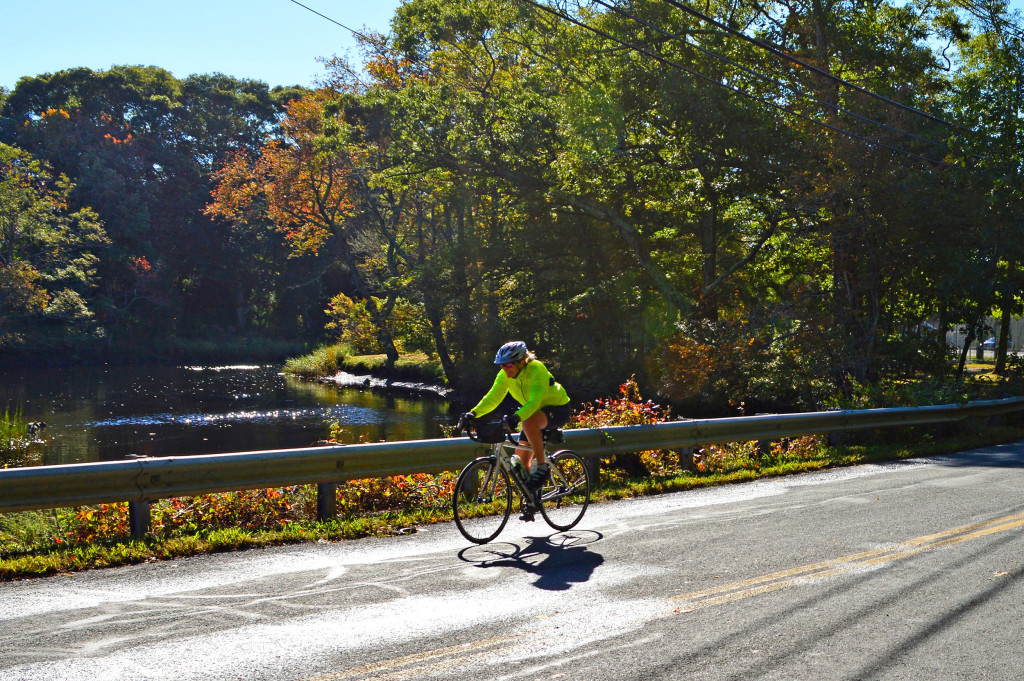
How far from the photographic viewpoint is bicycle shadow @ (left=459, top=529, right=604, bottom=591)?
6.77 meters

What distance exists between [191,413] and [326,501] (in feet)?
74.6

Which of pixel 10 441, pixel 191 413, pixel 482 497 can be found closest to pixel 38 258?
pixel 191 413

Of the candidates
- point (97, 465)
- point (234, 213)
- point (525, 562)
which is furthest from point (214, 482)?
point (234, 213)

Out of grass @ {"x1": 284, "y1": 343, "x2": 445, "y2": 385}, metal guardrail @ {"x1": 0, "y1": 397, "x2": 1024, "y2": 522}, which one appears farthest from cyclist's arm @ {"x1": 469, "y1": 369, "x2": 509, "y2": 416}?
grass @ {"x1": 284, "y1": 343, "x2": 445, "y2": 385}

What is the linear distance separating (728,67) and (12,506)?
79.4 ft

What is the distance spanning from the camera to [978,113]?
80.2 ft

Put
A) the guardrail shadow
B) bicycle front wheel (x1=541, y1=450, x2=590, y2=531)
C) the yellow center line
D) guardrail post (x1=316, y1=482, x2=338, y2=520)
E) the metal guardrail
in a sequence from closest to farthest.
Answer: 1. the yellow center line
2. the metal guardrail
3. bicycle front wheel (x1=541, y1=450, x2=590, y2=531)
4. guardrail post (x1=316, y1=482, x2=338, y2=520)
5. the guardrail shadow

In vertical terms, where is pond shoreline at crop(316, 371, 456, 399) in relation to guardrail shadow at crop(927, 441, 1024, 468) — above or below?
above

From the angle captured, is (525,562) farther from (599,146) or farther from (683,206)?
(683,206)

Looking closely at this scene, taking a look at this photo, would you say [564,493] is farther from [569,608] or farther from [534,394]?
[569,608]

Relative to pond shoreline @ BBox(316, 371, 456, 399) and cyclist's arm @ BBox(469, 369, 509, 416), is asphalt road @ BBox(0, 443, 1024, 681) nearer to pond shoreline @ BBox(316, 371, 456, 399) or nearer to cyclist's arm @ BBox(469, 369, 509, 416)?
cyclist's arm @ BBox(469, 369, 509, 416)

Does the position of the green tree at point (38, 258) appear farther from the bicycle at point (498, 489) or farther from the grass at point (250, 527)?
the bicycle at point (498, 489)

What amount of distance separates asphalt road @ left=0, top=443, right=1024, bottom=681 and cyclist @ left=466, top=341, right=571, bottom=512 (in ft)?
2.61

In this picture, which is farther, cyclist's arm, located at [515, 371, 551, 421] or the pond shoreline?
the pond shoreline
